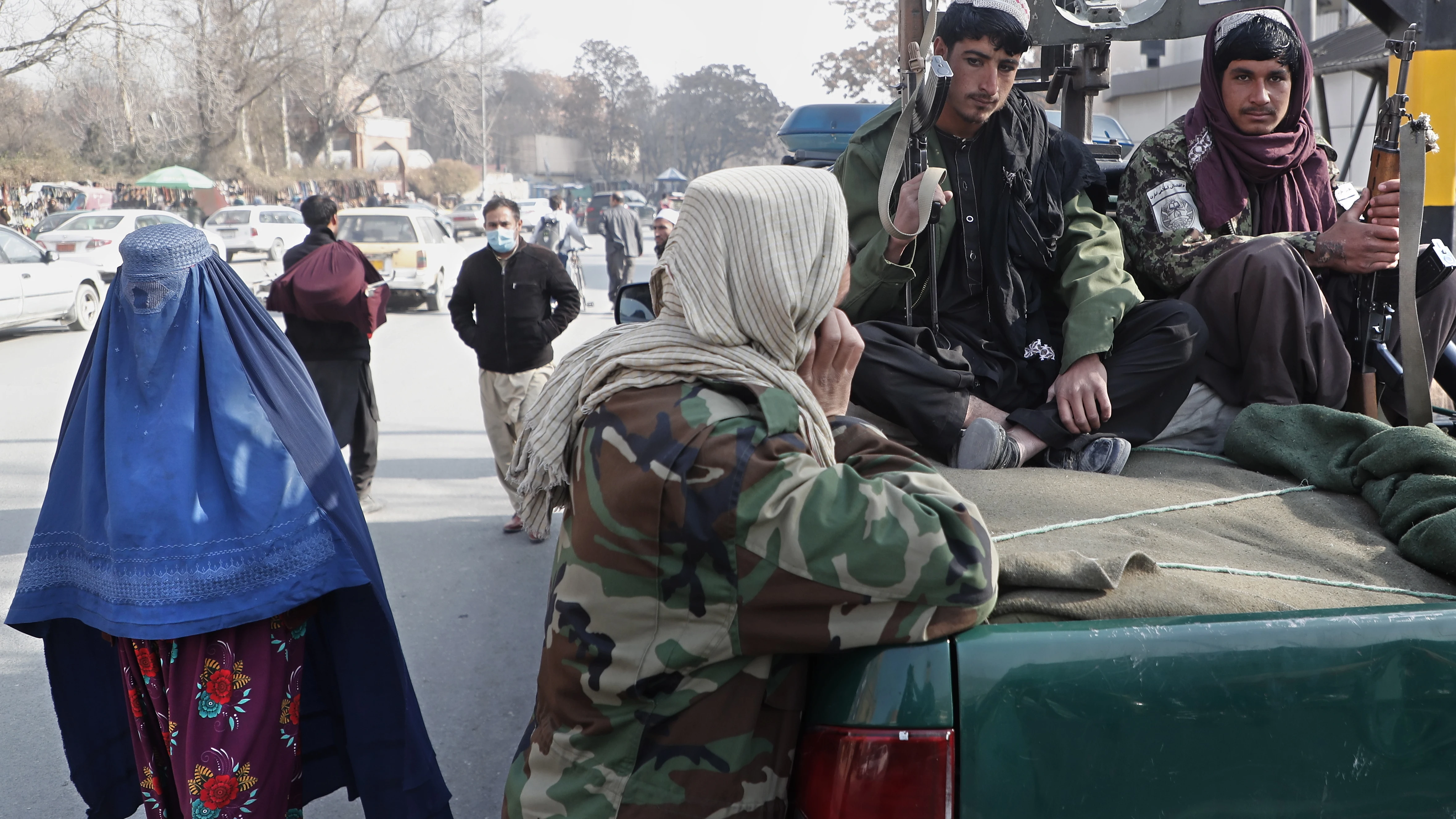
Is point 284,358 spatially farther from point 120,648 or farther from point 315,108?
point 315,108

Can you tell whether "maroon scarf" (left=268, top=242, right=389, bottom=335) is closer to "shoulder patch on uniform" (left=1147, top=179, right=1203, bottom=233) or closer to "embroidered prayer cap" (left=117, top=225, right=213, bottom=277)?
"embroidered prayer cap" (left=117, top=225, right=213, bottom=277)

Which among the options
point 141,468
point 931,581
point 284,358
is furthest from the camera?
point 284,358

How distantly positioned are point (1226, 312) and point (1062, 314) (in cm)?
43

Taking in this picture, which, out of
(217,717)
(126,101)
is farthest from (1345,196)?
(126,101)

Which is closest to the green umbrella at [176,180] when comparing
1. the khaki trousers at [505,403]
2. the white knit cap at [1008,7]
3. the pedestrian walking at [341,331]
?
the pedestrian walking at [341,331]

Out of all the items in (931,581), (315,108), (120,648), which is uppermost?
(315,108)

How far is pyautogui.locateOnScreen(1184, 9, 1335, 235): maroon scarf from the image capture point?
2783 mm

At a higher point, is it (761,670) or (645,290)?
(645,290)

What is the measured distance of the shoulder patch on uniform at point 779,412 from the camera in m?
1.43

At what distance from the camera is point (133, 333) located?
87.7 inches

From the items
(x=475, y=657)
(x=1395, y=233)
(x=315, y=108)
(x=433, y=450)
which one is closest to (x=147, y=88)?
(x=315, y=108)

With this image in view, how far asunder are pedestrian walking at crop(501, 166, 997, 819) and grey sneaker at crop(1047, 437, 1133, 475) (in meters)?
1.00

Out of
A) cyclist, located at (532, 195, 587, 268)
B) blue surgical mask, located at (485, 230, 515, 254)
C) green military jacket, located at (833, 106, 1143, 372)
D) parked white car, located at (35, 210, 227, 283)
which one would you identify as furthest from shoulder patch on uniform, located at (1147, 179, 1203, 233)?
parked white car, located at (35, 210, 227, 283)

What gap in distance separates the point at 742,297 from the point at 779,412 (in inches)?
7.4
